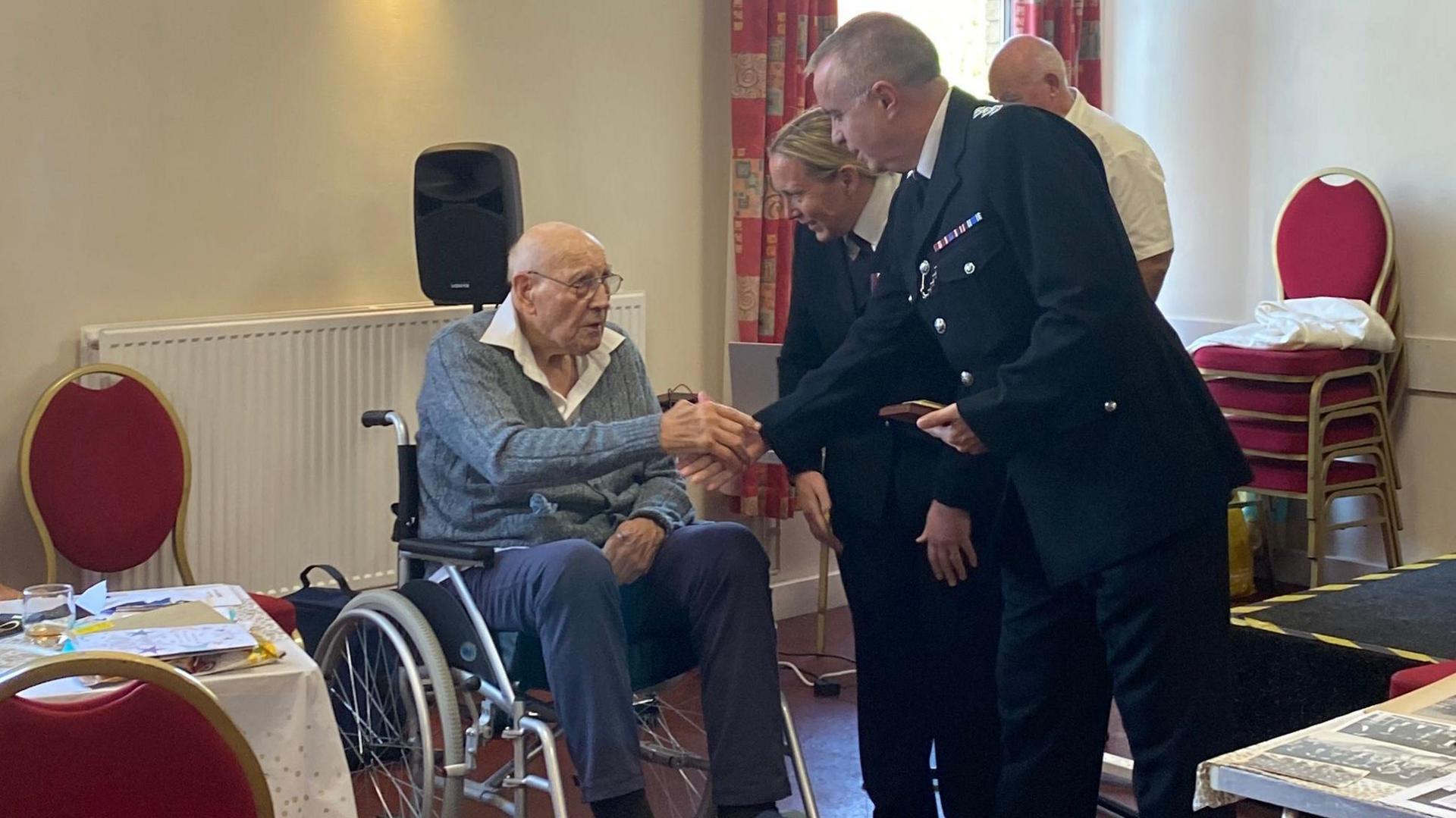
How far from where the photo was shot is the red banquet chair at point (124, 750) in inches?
52.4

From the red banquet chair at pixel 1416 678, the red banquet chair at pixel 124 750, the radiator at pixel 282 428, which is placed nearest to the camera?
the red banquet chair at pixel 124 750

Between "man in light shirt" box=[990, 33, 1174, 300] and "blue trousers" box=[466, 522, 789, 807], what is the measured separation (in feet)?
4.12

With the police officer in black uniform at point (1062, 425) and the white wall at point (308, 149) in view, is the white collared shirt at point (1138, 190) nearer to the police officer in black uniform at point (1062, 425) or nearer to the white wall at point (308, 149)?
the police officer in black uniform at point (1062, 425)

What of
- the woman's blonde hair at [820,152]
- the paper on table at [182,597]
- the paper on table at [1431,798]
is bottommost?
the paper on table at [182,597]

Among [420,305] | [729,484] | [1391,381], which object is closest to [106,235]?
[420,305]

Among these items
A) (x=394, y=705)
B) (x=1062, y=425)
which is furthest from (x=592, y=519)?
(x=1062, y=425)

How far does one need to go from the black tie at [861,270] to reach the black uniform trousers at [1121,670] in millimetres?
513

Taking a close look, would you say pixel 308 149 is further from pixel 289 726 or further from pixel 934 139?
pixel 289 726

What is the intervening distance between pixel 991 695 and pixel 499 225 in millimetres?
1647

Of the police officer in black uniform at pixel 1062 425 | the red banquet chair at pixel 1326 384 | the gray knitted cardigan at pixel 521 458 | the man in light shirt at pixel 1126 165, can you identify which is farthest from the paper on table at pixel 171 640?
the red banquet chair at pixel 1326 384

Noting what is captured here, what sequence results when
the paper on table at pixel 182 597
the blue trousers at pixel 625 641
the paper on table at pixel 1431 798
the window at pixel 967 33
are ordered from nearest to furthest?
the paper on table at pixel 1431 798 → the paper on table at pixel 182 597 → the blue trousers at pixel 625 641 → the window at pixel 967 33

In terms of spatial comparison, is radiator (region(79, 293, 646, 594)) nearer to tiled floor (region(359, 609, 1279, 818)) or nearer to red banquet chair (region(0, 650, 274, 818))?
tiled floor (region(359, 609, 1279, 818))

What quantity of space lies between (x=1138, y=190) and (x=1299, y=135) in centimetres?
199

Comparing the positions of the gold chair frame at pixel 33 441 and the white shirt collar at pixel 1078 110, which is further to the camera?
the white shirt collar at pixel 1078 110
